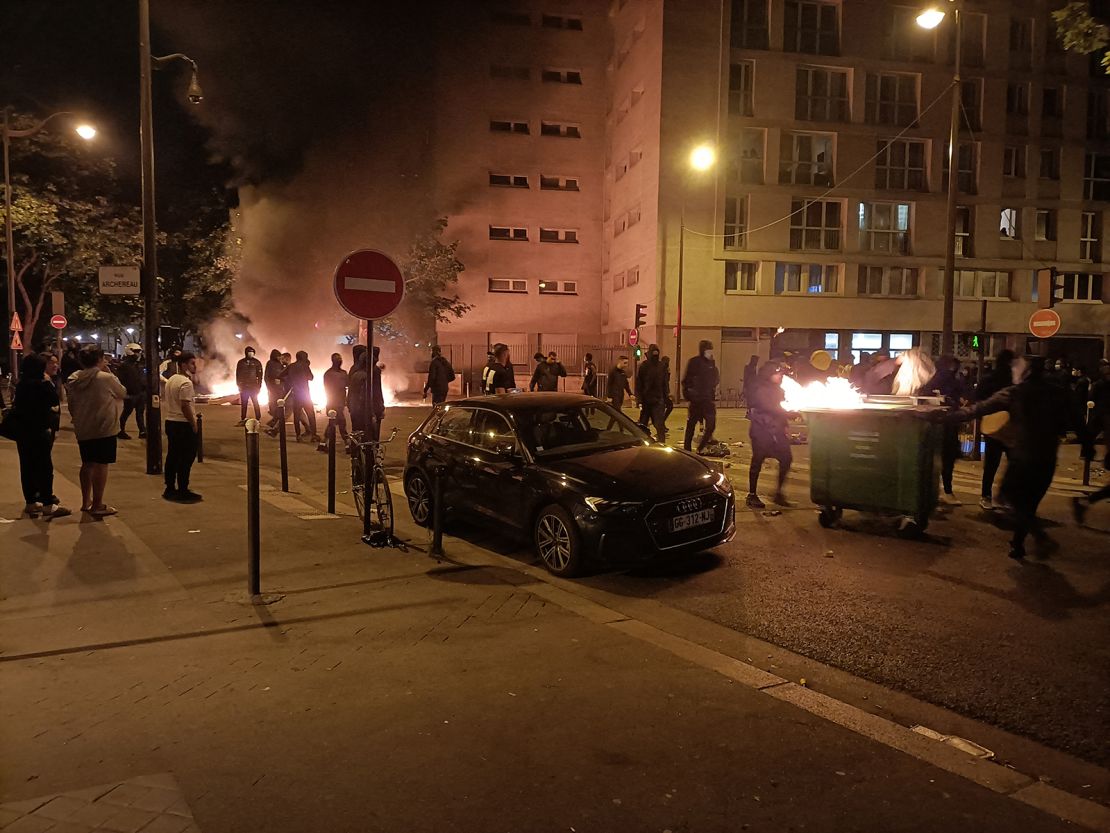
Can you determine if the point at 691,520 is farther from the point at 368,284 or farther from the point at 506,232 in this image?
the point at 506,232

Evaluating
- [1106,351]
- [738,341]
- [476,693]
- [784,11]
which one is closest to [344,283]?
[476,693]

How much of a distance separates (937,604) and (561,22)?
1504 inches

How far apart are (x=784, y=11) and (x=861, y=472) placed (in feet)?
97.7

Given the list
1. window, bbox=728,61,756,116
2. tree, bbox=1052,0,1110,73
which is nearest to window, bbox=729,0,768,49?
window, bbox=728,61,756,116

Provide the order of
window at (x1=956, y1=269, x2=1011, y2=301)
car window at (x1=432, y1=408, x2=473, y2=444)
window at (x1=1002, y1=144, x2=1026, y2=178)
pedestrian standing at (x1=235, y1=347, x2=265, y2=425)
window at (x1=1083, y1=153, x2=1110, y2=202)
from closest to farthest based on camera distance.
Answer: car window at (x1=432, y1=408, x2=473, y2=444) → pedestrian standing at (x1=235, y1=347, x2=265, y2=425) → window at (x1=956, y1=269, x2=1011, y2=301) → window at (x1=1002, y1=144, x2=1026, y2=178) → window at (x1=1083, y1=153, x2=1110, y2=202)

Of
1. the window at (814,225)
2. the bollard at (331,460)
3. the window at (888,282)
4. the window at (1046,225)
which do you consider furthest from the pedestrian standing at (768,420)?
the window at (1046,225)

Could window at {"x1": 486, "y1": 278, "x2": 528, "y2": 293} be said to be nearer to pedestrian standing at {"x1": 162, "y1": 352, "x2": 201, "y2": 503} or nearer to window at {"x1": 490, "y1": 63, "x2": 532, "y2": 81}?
window at {"x1": 490, "y1": 63, "x2": 532, "y2": 81}

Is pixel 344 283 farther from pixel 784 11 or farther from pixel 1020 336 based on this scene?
pixel 1020 336

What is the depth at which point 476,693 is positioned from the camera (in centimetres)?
419

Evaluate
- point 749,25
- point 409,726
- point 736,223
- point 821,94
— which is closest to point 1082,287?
point 821,94

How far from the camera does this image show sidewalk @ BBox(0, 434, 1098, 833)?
3098mm

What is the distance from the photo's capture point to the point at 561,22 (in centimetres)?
3834

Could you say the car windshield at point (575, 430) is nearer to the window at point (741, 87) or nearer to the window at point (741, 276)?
the window at point (741, 276)

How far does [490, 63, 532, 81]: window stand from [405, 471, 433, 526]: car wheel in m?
32.9
